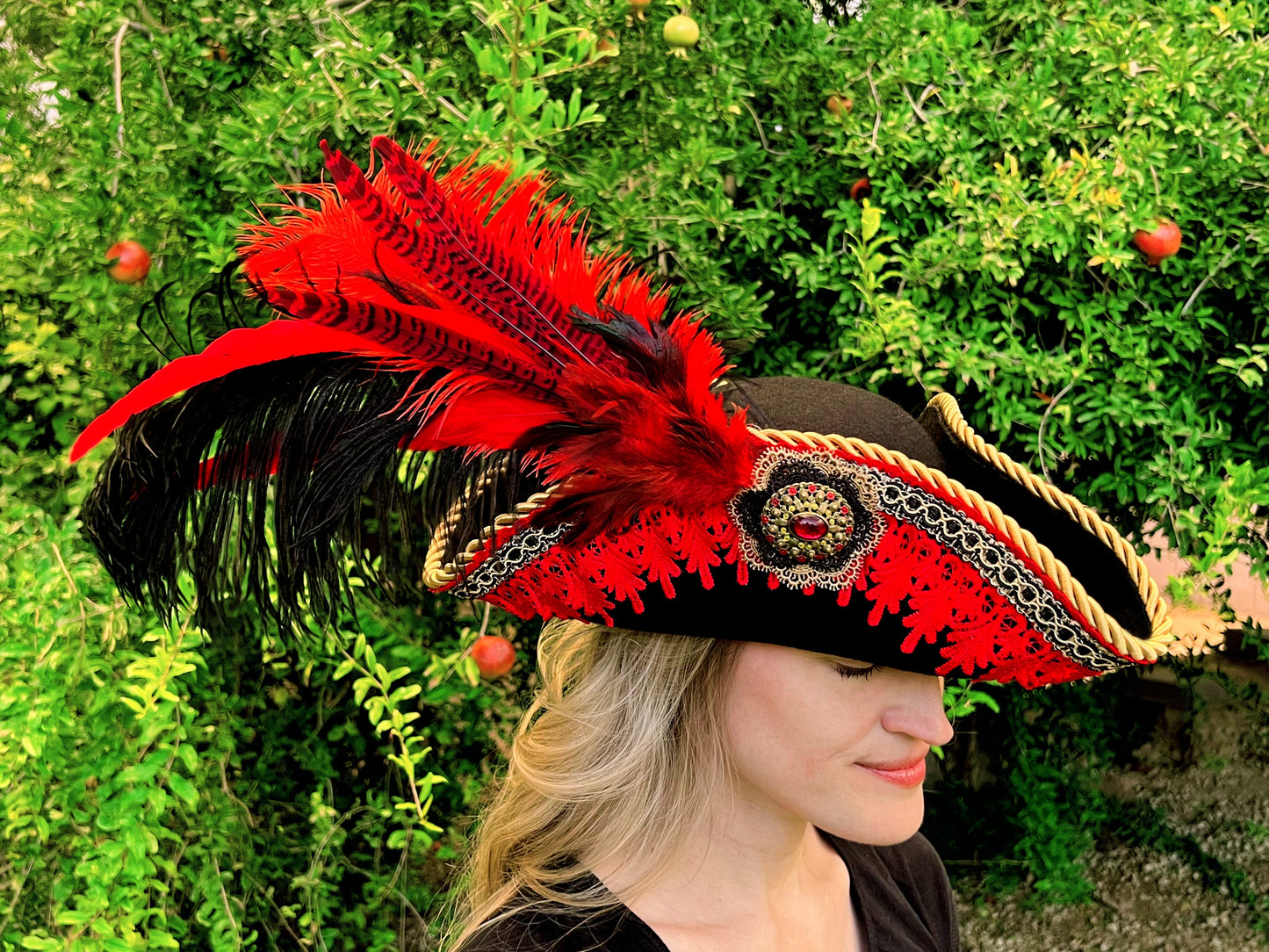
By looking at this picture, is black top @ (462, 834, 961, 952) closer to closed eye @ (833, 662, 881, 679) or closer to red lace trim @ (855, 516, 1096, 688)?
closed eye @ (833, 662, 881, 679)

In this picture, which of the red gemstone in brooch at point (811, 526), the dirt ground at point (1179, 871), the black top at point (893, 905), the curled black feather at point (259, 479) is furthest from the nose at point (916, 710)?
the dirt ground at point (1179, 871)

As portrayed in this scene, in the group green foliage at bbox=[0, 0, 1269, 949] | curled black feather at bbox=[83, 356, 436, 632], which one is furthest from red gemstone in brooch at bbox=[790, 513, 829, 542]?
green foliage at bbox=[0, 0, 1269, 949]

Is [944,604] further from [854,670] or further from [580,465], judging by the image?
[580,465]

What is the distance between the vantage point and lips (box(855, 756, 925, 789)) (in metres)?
1.27

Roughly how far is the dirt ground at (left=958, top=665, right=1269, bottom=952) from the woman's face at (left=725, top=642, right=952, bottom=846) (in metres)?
2.28

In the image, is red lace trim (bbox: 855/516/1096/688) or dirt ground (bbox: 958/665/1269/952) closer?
red lace trim (bbox: 855/516/1096/688)

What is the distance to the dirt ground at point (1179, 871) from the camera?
10.6ft

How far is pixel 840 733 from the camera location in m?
1.24

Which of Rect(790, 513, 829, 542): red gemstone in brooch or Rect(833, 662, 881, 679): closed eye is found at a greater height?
Rect(790, 513, 829, 542): red gemstone in brooch

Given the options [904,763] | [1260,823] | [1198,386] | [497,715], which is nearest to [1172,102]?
[1198,386]

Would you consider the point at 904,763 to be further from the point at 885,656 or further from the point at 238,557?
the point at 238,557

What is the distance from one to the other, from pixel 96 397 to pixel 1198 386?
88.6 inches

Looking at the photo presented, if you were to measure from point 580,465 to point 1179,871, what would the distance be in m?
3.11

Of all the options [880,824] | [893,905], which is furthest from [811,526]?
[893,905]
